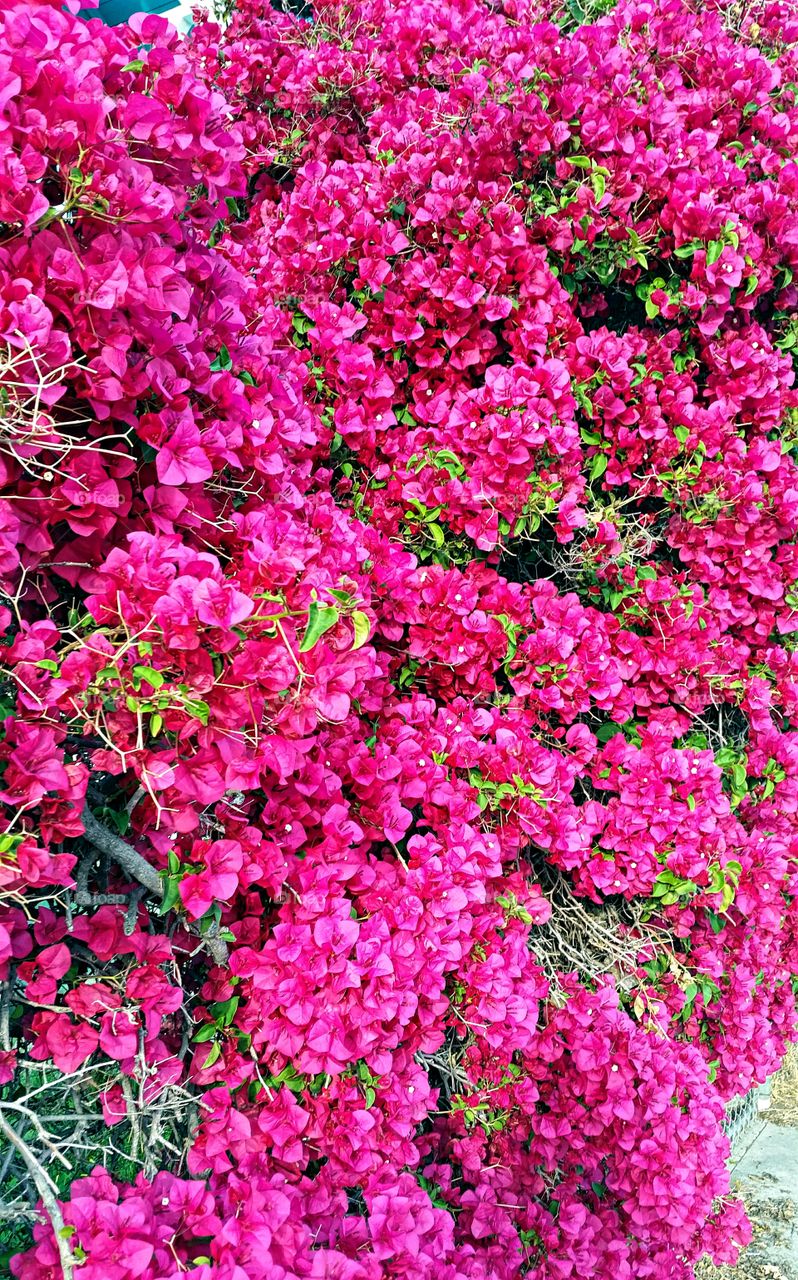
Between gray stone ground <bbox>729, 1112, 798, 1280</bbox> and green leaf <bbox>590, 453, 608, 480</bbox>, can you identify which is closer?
green leaf <bbox>590, 453, 608, 480</bbox>

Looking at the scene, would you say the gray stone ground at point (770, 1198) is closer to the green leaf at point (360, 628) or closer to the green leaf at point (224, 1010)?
the green leaf at point (224, 1010)

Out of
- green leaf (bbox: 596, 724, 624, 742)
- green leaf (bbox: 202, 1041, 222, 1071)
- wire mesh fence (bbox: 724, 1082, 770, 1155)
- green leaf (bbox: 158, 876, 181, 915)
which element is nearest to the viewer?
green leaf (bbox: 158, 876, 181, 915)

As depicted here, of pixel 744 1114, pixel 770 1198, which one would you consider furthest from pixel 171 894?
pixel 744 1114

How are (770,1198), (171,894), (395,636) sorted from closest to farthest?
1. (171,894)
2. (395,636)
3. (770,1198)

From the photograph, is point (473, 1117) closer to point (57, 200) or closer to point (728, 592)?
point (728, 592)

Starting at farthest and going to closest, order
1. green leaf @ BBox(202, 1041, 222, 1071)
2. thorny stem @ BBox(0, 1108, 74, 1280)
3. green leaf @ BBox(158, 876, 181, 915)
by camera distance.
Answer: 1. green leaf @ BBox(202, 1041, 222, 1071)
2. green leaf @ BBox(158, 876, 181, 915)
3. thorny stem @ BBox(0, 1108, 74, 1280)

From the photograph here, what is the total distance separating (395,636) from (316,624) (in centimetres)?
84

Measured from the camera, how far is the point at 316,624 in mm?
1129

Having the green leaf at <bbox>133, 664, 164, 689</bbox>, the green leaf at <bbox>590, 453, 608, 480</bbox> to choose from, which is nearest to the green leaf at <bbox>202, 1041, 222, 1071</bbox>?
the green leaf at <bbox>133, 664, 164, 689</bbox>

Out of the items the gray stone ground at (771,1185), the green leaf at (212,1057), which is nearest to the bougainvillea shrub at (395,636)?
the green leaf at (212,1057)

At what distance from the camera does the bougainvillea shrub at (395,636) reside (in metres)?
1.14

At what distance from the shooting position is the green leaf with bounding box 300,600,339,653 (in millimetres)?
1123

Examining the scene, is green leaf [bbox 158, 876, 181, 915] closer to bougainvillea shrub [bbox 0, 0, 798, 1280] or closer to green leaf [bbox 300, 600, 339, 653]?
bougainvillea shrub [bbox 0, 0, 798, 1280]

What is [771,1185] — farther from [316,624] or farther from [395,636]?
[316,624]
